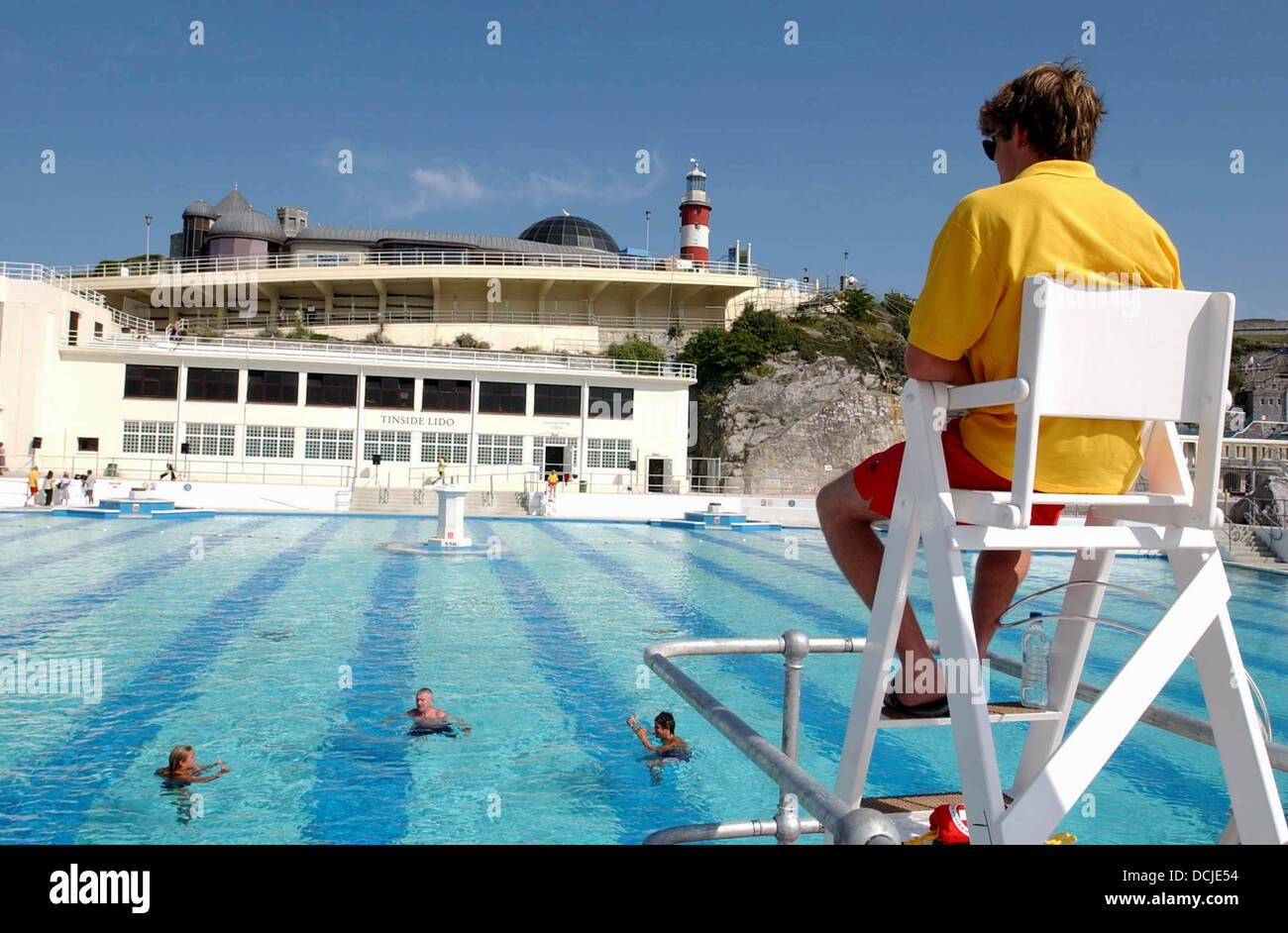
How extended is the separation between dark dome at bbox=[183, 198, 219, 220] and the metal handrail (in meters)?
72.3

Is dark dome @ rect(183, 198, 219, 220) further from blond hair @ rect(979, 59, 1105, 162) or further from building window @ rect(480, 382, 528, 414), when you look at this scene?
blond hair @ rect(979, 59, 1105, 162)

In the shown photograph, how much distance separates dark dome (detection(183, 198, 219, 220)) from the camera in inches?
2564

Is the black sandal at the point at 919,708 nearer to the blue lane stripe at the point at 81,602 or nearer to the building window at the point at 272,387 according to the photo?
the blue lane stripe at the point at 81,602

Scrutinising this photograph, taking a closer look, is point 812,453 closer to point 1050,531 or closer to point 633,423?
point 633,423

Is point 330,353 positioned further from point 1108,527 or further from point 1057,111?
point 1108,527

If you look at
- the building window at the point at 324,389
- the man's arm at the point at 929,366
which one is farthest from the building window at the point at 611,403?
the man's arm at the point at 929,366

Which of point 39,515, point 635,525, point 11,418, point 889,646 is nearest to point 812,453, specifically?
point 635,525

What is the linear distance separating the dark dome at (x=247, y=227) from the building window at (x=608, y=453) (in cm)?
3479

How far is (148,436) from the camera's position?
38500mm

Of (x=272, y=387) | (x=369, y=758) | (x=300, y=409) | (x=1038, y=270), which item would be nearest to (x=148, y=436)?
(x=272, y=387)

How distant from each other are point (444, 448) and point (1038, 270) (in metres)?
38.7

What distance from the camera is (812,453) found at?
146ft

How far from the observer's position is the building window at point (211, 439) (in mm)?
38438
